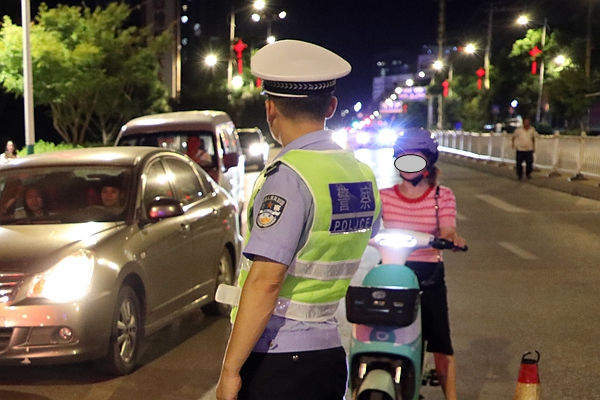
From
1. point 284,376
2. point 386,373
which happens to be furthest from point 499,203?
point 284,376

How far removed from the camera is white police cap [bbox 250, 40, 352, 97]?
108 inches

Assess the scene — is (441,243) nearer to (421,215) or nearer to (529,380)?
(421,215)

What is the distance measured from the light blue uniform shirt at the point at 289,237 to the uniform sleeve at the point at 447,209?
195cm

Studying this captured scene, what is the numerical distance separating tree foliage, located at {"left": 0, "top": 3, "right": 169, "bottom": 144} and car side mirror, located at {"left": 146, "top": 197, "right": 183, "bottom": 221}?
1825 cm

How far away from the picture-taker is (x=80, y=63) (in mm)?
25578

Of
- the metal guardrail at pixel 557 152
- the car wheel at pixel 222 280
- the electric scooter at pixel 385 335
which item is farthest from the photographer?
the metal guardrail at pixel 557 152

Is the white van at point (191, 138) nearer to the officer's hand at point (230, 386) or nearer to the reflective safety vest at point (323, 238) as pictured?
the reflective safety vest at point (323, 238)

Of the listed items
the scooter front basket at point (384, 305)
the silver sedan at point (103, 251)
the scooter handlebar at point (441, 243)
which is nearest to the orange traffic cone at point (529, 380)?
the scooter front basket at point (384, 305)

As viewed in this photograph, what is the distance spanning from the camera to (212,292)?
8.15m

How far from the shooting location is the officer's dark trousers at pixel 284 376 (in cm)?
275

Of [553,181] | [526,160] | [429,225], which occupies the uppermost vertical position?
[429,225]

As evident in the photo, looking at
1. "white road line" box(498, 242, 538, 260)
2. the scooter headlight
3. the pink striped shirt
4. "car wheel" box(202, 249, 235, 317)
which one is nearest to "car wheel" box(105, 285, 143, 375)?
"car wheel" box(202, 249, 235, 317)

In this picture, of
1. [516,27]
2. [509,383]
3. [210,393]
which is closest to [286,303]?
[210,393]

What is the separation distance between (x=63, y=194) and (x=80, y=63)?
1914 cm
